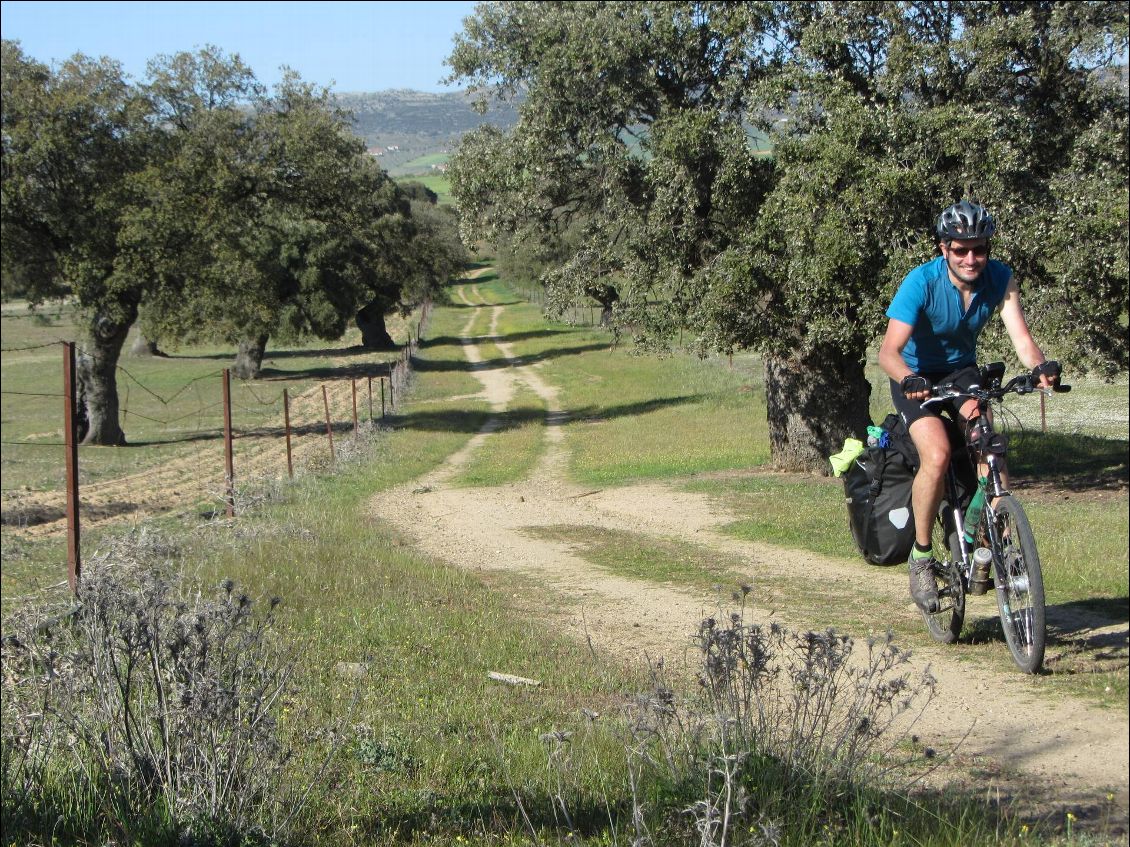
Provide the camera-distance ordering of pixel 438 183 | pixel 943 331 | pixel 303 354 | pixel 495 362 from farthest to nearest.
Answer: pixel 438 183, pixel 303 354, pixel 495 362, pixel 943 331

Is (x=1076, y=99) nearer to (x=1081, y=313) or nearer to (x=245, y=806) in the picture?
(x=1081, y=313)

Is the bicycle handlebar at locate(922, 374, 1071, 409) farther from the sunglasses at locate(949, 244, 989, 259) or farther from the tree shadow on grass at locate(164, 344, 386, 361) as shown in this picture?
the tree shadow on grass at locate(164, 344, 386, 361)

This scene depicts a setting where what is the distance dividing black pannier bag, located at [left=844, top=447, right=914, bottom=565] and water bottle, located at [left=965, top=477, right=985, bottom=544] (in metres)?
0.28

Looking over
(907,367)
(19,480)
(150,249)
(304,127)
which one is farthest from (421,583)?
(304,127)

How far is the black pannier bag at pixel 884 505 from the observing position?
16.6 ft

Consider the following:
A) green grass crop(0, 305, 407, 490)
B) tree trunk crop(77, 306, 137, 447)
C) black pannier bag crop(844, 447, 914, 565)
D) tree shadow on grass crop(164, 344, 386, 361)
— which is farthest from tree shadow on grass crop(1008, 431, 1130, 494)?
tree shadow on grass crop(164, 344, 386, 361)

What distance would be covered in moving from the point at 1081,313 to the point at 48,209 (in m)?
23.0

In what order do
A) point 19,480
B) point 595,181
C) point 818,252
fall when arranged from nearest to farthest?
point 818,252 → point 595,181 → point 19,480

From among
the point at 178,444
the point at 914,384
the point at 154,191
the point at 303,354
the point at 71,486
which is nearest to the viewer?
the point at 914,384

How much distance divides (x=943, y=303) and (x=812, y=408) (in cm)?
1353

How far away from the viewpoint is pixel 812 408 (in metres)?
17.2

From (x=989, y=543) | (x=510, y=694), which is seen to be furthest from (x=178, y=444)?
(x=989, y=543)

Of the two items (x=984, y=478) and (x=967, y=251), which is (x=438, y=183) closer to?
(x=984, y=478)

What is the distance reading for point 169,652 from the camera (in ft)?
14.8
